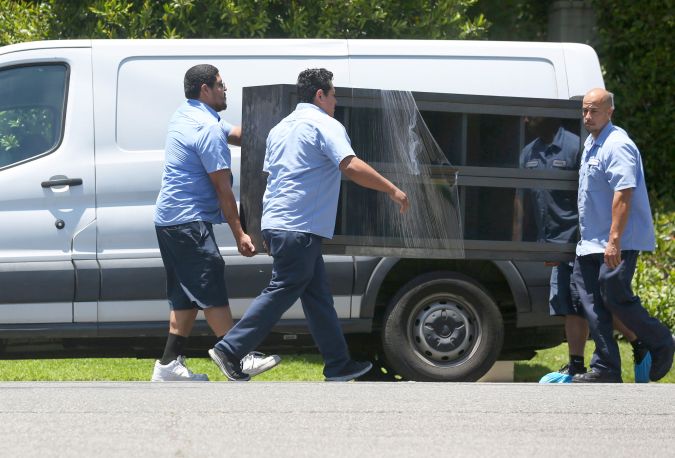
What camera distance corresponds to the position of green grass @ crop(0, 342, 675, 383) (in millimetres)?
9156

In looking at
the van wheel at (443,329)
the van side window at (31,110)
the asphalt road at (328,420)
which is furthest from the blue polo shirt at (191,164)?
the van wheel at (443,329)

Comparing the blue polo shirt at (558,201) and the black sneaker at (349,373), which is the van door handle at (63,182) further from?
the blue polo shirt at (558,201)

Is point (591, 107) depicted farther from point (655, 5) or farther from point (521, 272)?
point (655, 5)

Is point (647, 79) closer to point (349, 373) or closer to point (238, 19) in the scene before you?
point (238, 19)

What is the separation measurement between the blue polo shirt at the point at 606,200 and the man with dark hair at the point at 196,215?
190cm

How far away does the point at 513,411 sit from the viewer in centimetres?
597

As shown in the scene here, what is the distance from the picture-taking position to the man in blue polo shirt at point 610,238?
727 cm

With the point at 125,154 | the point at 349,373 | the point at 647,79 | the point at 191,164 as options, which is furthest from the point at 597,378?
the point at 647,79

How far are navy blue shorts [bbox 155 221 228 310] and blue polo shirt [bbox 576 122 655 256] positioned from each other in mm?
2072

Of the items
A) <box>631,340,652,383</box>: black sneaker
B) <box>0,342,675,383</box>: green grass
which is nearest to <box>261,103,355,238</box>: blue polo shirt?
<box>631,340,652,383</box>: black sneaker

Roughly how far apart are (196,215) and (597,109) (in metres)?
2.31

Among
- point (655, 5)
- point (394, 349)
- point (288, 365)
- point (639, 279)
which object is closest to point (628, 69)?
point (655, 5)

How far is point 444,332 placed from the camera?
7.85m

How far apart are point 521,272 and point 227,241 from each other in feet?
5.82
